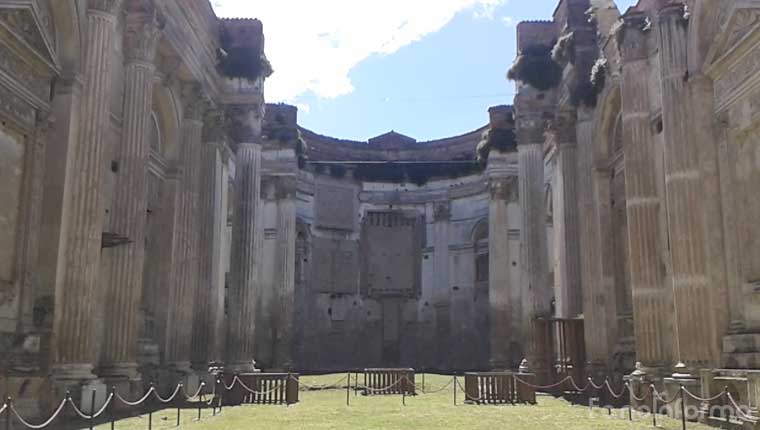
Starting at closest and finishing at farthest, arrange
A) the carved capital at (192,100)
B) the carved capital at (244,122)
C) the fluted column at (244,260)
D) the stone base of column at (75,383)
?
the stone base of column at (75,383), the carved capital at (192,100), the fluted column at (244,260), the carved capital at (244,122)

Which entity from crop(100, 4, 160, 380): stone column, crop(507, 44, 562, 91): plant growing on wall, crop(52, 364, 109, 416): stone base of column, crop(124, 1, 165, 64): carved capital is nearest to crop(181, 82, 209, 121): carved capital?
crop(100, 4, 160, 380): stone column

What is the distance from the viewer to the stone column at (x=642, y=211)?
1783 cm

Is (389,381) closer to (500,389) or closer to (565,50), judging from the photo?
(500,389)

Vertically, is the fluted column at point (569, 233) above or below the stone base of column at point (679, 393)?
above

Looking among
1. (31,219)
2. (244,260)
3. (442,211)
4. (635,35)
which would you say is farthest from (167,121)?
(442,211)

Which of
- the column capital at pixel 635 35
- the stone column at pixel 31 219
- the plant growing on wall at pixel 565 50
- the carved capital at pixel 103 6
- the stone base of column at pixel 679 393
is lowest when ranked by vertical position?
the stone base of column at pixel 679 393

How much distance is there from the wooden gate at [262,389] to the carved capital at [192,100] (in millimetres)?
8580

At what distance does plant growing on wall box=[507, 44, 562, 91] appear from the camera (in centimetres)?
2802

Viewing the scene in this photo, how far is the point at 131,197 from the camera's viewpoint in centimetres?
1830

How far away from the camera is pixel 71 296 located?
1511cm

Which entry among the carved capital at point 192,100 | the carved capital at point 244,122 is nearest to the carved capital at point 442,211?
the carved capital at point 244,122

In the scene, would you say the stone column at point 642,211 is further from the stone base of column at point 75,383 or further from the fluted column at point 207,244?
the fluted column at point 207,244

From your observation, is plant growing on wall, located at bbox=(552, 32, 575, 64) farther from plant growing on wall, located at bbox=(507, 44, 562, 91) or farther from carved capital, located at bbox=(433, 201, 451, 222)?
carved capital, located at bbox=(433, 201, 451, 222)

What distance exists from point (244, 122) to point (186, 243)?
19.6 feet
